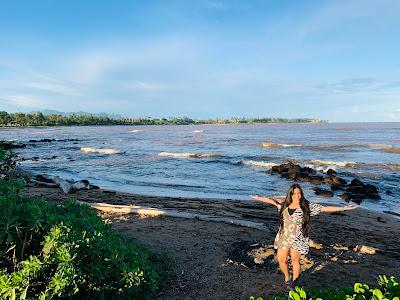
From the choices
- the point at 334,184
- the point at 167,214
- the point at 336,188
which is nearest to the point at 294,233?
the point at 167,214

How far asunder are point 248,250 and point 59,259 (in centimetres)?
483

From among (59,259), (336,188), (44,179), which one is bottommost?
(336,188)

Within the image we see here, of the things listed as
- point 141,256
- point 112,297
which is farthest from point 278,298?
point 141,256

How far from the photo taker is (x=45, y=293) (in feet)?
12.6

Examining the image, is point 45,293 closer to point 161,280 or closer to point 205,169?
point 161,280

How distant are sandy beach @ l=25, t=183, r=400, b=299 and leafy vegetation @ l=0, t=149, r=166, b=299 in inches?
52.5

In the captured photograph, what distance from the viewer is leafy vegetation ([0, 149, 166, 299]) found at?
380cm

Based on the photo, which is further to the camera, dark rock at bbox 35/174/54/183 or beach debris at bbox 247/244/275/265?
dark rock at bbox 35/174/54/183

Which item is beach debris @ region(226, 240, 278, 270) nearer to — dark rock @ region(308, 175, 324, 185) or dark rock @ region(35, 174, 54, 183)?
dark rock @ region(35, 174, 54, 183)

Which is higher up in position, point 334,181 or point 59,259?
point 59,259

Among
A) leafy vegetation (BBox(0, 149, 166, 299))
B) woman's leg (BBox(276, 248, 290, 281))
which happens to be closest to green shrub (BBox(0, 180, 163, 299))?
leafy vegetation (BBox(0, 149, 166, 299))

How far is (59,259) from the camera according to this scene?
3873 mm

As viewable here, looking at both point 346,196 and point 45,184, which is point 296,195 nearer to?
point 346,196

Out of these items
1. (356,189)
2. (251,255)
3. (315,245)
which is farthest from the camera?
(356,189)
